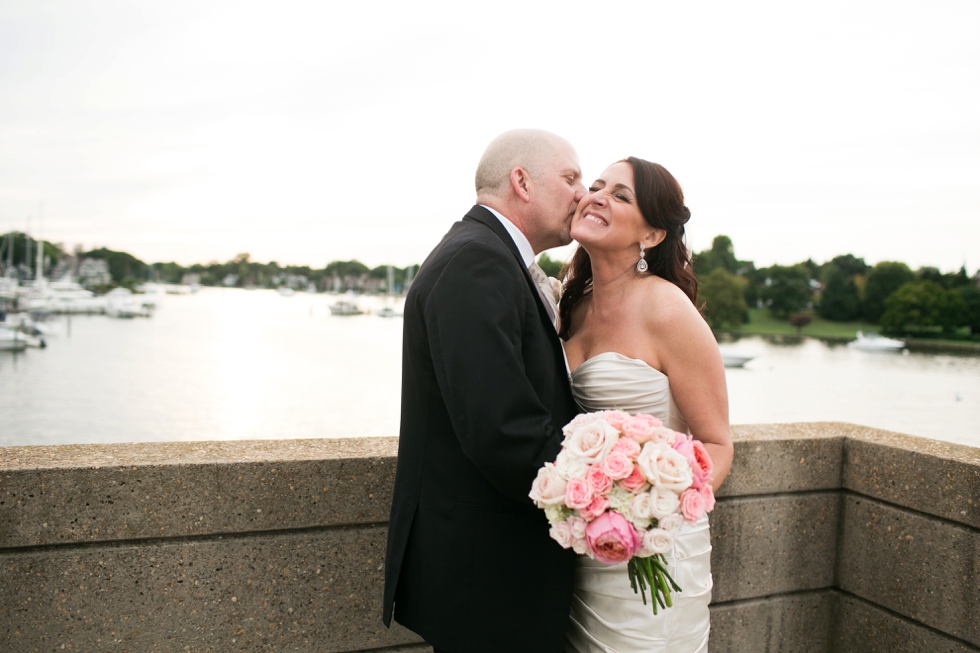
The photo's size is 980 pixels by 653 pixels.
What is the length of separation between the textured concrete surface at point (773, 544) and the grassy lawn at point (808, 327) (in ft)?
377

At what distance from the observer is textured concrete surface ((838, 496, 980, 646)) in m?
3.08

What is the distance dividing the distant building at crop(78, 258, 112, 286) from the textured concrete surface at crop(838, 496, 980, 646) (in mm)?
206395

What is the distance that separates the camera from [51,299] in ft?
385

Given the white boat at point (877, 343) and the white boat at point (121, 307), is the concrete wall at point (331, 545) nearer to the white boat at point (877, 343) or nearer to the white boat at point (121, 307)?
the white boat at point (877, 343)

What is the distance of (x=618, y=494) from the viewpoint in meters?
1.91

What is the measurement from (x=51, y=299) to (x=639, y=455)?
450 feet

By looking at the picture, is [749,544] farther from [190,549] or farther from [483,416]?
[190,549]

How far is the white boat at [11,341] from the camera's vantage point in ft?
250

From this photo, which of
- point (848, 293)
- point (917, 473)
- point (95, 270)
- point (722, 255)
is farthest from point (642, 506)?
point (95, 270)

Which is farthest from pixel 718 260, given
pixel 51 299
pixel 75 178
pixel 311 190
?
pixel 75 178

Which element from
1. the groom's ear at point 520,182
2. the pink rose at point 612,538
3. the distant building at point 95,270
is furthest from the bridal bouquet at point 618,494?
the distant building at point 95,270

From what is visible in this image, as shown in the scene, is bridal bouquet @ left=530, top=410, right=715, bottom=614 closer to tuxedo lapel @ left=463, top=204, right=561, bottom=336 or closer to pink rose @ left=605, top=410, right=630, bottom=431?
pink rose @ left=605, top=410, right=630, bottom=431

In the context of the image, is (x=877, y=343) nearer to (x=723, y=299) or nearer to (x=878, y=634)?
(x=723, y=299)

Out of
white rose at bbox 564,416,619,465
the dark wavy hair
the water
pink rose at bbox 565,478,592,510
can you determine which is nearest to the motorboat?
the water
